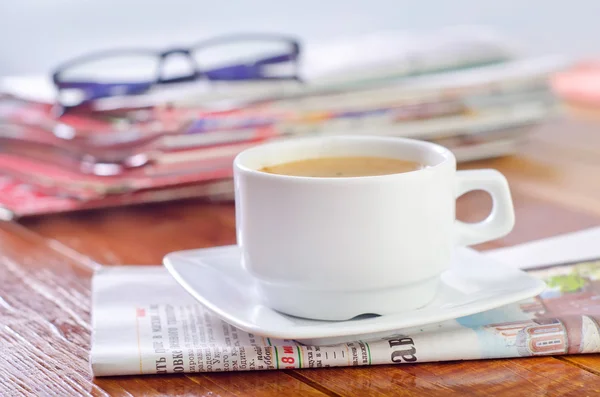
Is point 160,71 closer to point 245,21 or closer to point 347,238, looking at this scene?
point 347,238

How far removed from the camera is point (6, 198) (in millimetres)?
912

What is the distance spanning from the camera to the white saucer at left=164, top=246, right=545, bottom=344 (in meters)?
0.52

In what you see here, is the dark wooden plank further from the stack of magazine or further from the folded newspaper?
the stack of magazine

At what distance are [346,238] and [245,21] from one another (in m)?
1.23

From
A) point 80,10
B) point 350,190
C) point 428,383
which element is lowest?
point 428,383

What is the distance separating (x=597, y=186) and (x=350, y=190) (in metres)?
0.55

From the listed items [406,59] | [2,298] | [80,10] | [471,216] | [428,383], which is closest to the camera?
[428,383]

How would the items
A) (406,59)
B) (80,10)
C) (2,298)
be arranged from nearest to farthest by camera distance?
(2,298), (406,59), (80,10)

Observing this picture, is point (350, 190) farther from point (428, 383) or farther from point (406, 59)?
point (406, 59)

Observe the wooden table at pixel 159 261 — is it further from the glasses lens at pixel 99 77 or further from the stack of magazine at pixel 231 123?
the glasses lens at pixel 99 77

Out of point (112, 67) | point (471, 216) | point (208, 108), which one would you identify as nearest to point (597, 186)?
point (471, 216)

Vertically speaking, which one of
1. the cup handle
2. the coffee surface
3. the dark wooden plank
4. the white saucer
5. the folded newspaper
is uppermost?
the coffee surface

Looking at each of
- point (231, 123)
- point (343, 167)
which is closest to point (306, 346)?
point (343, 167)

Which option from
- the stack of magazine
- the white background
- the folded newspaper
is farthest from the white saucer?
the white background
